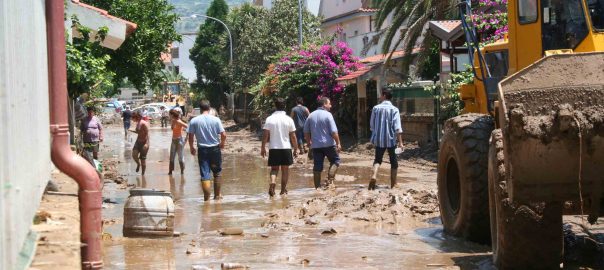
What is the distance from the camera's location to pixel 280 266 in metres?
8.88

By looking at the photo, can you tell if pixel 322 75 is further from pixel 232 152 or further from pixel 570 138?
pixel 570 138

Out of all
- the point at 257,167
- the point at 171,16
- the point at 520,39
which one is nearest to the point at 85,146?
the point at 257,167

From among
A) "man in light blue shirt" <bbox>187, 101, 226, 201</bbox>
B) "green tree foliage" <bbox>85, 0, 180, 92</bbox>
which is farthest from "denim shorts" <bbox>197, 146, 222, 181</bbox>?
"green tree foliage" <bbox>85, 0, 180, 92</bbox>

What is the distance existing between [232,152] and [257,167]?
6961mm

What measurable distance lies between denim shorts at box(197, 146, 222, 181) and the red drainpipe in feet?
25.5

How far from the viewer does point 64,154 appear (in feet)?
23.7

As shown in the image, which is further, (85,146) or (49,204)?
(85,146)

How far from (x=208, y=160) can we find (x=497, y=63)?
237 inches

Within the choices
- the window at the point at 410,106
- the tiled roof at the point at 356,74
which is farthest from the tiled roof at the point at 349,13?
the window at the point at 410,106

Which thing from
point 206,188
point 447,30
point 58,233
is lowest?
point 206,188

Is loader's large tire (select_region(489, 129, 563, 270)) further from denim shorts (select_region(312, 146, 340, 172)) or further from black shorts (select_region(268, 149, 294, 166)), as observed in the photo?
denim shorts (select_region(312, 146, 340, 172))

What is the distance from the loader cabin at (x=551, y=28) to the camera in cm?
824

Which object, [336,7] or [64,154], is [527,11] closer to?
[64,154]

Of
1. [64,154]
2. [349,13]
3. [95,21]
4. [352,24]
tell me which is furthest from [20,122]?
[352,24]
